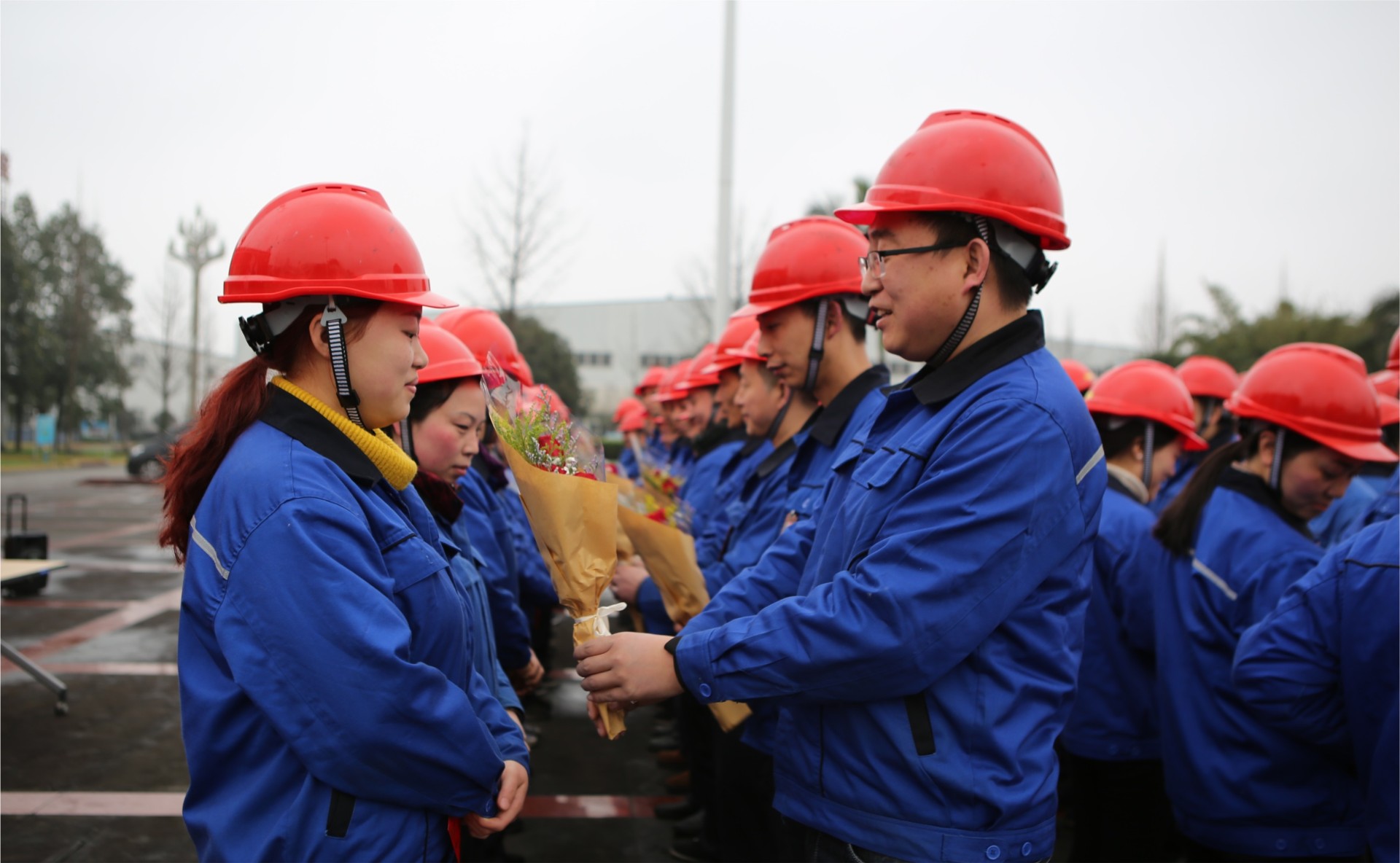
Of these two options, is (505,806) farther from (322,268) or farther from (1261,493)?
(1261,493)

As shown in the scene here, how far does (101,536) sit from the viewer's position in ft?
56.6

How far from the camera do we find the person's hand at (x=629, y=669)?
252 cm

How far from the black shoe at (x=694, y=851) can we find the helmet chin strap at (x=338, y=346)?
3807 mm

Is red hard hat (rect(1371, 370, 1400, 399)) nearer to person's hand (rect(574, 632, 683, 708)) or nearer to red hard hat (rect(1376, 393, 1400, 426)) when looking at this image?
red hard hat (rect(1376, 393, 1400, 426))

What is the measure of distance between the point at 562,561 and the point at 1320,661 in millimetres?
2298

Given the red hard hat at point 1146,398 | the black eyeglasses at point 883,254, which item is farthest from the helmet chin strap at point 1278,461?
the black eyeglasses at point 883,254

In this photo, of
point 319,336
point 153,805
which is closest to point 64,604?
point 153,805

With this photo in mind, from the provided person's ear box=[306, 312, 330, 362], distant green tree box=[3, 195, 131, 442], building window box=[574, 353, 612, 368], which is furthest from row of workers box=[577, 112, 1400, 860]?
building window box=[574, 353, 612, 368]

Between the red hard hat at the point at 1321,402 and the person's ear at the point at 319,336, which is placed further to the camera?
the red hard hat at the point at 1321,402

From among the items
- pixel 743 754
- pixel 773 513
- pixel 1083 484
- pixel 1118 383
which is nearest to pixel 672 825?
pixel 743 754

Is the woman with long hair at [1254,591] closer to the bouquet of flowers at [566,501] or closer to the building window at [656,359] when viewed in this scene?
the bouquet of flowers at [566,501]

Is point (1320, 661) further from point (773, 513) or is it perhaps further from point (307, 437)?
point (307, 437)

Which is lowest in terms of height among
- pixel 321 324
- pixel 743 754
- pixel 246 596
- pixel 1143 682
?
pixel 743 754

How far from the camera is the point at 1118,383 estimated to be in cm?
498
